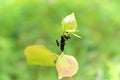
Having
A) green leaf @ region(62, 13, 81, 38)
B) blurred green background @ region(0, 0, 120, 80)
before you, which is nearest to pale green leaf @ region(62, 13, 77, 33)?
green leaf @ region(62, 13, 81, 38)

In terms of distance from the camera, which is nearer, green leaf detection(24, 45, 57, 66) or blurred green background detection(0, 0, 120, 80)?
green leaf detection(24, 45, 57, 66)

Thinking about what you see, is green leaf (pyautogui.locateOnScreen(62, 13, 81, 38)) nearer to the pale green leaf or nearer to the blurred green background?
the pale green leaf

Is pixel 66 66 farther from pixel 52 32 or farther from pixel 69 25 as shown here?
pixel 52 32

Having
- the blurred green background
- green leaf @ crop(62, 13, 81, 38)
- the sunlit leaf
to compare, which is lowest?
the sunlit leaf

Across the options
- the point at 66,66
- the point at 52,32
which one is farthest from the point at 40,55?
the point at 52,32

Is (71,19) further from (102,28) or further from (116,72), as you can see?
(102,28)

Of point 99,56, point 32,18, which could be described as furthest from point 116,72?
point 32,18
